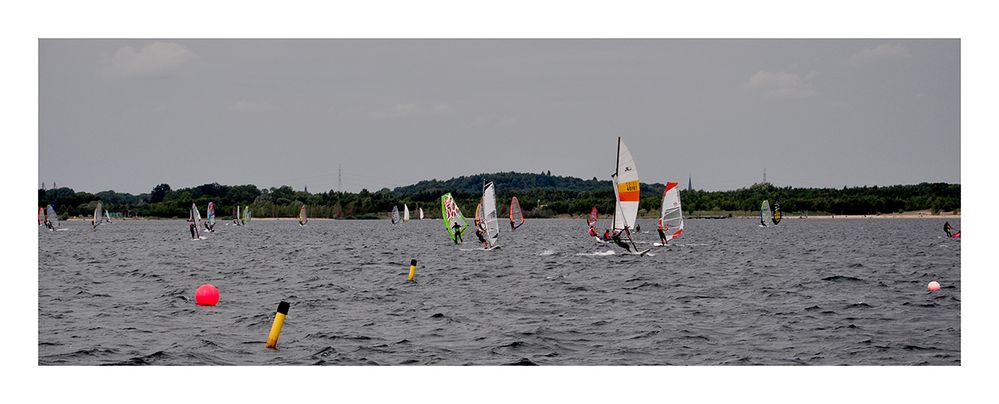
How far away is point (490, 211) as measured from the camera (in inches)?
1738

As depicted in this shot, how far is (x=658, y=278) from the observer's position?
30188 millimetres

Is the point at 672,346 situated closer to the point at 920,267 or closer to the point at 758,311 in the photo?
the point at 758,311

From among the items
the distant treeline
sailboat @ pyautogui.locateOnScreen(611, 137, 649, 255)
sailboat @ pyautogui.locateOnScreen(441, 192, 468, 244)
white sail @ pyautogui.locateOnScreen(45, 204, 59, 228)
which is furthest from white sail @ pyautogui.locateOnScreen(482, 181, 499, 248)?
white sail @ pyautogui.locateOnScreen(45, 204, 59, 228)

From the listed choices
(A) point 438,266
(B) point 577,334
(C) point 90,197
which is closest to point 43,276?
(A) point 438,266

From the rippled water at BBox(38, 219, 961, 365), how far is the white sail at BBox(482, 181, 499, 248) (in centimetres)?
361

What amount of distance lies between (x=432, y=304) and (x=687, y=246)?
32221 mm

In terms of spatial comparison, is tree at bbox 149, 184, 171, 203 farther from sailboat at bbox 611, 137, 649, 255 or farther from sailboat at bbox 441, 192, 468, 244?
sailboat at bbox 611, 137, 649, 255

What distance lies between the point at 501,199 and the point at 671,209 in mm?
70337

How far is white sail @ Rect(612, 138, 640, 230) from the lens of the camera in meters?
33.4

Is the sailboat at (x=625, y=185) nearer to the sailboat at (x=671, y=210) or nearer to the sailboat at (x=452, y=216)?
the sailboat at (x=671, y=210)

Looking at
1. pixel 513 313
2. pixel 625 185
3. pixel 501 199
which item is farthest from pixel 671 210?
pixel 501 199

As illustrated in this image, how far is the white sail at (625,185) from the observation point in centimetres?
3344

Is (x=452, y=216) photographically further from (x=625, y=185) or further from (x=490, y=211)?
(x=625, y=185)

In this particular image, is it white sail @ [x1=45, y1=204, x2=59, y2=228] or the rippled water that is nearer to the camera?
the rippled water
